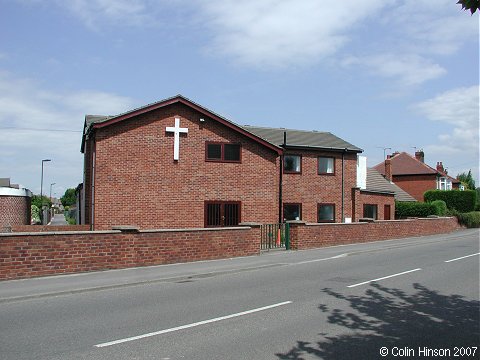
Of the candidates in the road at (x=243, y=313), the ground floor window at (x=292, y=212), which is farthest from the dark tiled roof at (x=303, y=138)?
the road at (x=243, y=313)

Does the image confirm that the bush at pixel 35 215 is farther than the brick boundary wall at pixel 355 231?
Yes

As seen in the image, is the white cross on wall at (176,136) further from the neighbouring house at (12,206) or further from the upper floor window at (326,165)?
the neighbouring house at (12,206)

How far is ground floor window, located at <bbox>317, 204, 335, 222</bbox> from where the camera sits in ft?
93.1

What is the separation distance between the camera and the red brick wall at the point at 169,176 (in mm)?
19781

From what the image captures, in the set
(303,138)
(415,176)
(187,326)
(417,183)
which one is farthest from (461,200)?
(187,326)

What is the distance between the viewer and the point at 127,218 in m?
19.8

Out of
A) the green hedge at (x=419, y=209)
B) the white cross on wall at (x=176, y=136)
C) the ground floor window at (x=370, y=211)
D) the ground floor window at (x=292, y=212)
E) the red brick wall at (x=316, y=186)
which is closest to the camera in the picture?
the white cross on wall at (x=176, y=136)

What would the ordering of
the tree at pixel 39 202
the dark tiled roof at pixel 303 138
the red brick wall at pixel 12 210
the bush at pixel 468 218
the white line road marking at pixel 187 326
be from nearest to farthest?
1. the white line road marking at pixel 187 326
2. the red brick wall at pixel 12 210
3. the dark tiled roof at pixel 303 138
4. the bush at pixel 468 218
5. the tree at pixel 39 202

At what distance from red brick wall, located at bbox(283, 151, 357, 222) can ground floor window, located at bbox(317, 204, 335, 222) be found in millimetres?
244

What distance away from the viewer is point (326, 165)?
94.2 ft

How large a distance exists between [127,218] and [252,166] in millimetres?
6129

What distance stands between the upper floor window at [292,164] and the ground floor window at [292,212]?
1.86m

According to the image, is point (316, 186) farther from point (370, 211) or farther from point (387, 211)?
point (387, 211)

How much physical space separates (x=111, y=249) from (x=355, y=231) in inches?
526
